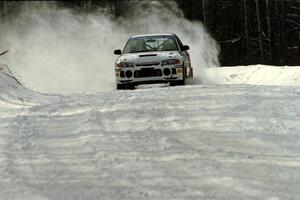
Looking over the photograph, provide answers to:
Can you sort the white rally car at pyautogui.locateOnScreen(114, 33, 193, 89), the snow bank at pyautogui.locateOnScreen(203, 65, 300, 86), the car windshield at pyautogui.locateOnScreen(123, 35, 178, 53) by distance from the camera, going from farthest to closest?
the snow bank at pyautogui.locateOnScreen(203, 65, 300, 86), the car windshield at pyautogui.locateOnScreen(123, 35, 178, 53), the white rally car at pyautogui.locateOnScreen(114, 33, 193, 89)

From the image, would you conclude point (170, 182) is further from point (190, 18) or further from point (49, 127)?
point (190, 18)

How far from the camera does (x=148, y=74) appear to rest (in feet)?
41.2

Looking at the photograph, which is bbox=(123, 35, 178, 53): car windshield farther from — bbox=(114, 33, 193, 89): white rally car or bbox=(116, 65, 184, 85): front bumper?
bbox=(116, 65, 184, 85): front bumper

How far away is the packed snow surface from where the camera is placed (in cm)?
495

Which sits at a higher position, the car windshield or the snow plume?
the car windshield

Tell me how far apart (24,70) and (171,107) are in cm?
2134

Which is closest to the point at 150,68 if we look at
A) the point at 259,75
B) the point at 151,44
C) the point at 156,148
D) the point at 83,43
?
the point at 151,44

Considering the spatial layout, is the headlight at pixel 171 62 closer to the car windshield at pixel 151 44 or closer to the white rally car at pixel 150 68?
the white rally car at pixel 150 68

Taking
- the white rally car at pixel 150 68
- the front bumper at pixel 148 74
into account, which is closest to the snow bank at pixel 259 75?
the white rally car at pixel 150 68

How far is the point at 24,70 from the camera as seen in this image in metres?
27.7

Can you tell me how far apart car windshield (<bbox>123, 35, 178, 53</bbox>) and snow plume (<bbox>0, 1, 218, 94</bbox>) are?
3.07 m

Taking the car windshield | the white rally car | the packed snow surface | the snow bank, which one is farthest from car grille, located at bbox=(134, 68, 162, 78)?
the snow bank

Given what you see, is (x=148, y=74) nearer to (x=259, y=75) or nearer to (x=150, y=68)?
(x=150, y=68)

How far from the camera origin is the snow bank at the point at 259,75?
18000 millimetres
